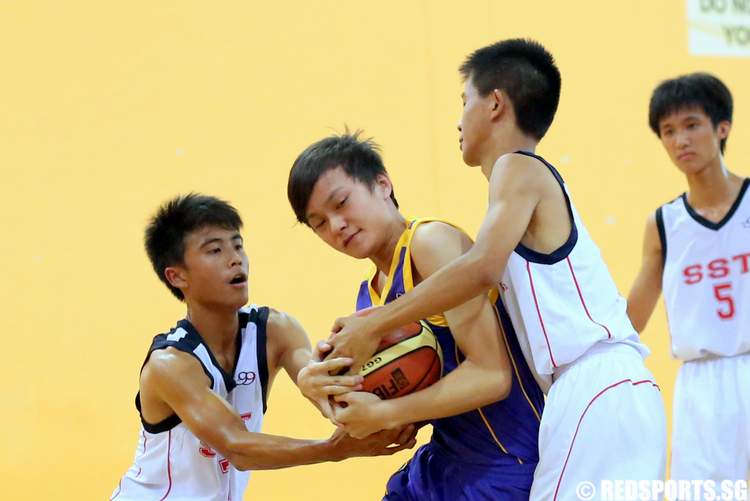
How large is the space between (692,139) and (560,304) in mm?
1972

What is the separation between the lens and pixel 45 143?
5324 mm

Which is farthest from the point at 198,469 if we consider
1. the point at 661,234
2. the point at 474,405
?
the point at 661,234

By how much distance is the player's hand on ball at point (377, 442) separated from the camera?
9.51ft

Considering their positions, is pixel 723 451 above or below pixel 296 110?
below

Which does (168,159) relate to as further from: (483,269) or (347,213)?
(483,269)

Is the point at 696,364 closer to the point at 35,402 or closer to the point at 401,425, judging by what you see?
the point at 401,425

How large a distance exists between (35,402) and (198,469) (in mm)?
2052

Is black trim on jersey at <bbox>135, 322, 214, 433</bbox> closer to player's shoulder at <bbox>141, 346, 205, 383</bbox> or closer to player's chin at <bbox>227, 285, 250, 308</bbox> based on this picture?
player's shoulder at <bbox>141, 346, 205, 383</bbox>

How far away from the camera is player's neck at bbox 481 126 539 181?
3.06 metres

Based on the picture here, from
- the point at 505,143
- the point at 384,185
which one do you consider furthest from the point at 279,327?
the point at 505,143

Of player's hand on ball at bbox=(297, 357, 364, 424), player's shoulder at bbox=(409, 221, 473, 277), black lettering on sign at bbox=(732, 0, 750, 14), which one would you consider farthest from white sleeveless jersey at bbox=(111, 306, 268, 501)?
black lettering on sign at bbox=(732, 0, 750, 14)

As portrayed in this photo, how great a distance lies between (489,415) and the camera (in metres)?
2.82

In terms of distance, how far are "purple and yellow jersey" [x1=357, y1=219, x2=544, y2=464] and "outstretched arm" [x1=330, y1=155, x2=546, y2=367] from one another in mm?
205

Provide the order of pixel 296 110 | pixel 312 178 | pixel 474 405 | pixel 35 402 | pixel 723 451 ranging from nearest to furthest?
pixel 474 405
pixel 312 178
pixel 723 451
pixel 35 402
pixel 296 110
